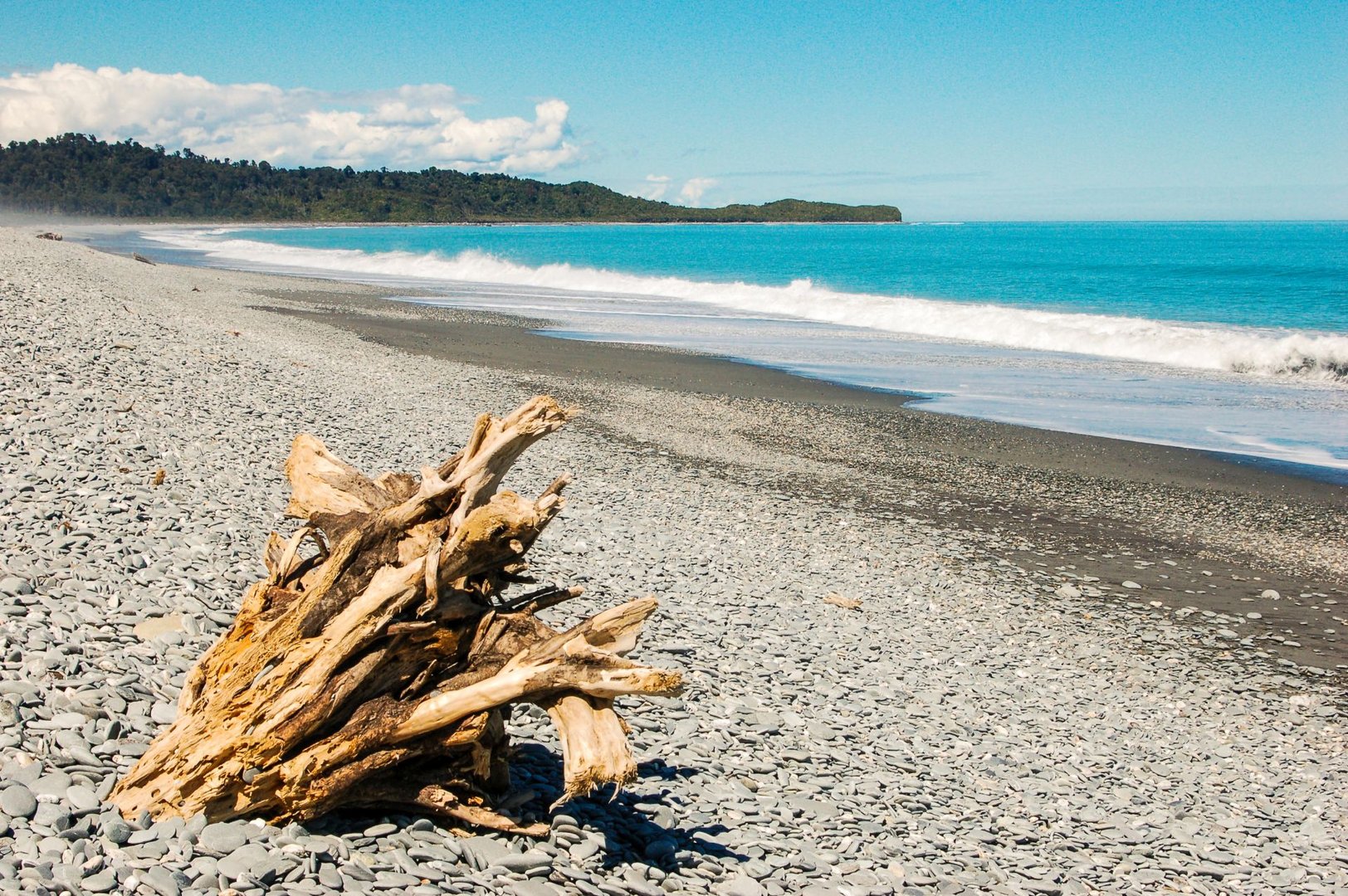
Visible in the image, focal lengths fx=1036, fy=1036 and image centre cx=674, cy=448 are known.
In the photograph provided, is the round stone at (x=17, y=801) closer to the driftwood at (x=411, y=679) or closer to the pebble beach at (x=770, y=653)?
the pebble beach at (x=770, y=653)

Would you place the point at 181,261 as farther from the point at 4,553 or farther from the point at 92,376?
the point at 4,553

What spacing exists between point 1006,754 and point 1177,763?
4.18ft

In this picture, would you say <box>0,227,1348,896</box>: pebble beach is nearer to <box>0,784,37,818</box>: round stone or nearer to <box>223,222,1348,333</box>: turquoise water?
<box>0,784,37,818</box>: round stone

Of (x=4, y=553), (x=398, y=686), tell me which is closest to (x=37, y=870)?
(x=398, y=686)

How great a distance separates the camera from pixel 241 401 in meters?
13.8

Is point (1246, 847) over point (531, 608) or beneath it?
beneath

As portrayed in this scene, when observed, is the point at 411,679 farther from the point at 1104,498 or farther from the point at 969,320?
the point at 969,320

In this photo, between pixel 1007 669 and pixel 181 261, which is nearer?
pixel 1007 669

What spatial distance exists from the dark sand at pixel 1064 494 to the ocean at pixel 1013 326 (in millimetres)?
1989

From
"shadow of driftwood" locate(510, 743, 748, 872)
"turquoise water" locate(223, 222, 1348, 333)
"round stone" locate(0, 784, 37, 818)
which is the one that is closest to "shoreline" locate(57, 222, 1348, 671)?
"shadow of driftwood" locate(510, 743, 748, 872)

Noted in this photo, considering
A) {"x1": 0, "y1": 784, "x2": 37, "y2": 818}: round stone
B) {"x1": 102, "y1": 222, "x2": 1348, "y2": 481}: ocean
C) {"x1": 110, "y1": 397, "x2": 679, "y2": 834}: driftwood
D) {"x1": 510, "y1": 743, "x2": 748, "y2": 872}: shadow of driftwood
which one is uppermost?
{"x1": 102, "y1": 222, "x2": 1348, "y2": 481}: ocean

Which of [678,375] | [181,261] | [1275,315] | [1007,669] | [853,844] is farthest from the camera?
[181,261]

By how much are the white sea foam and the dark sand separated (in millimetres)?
14063

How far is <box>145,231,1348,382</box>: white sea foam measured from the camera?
29.4 meters
